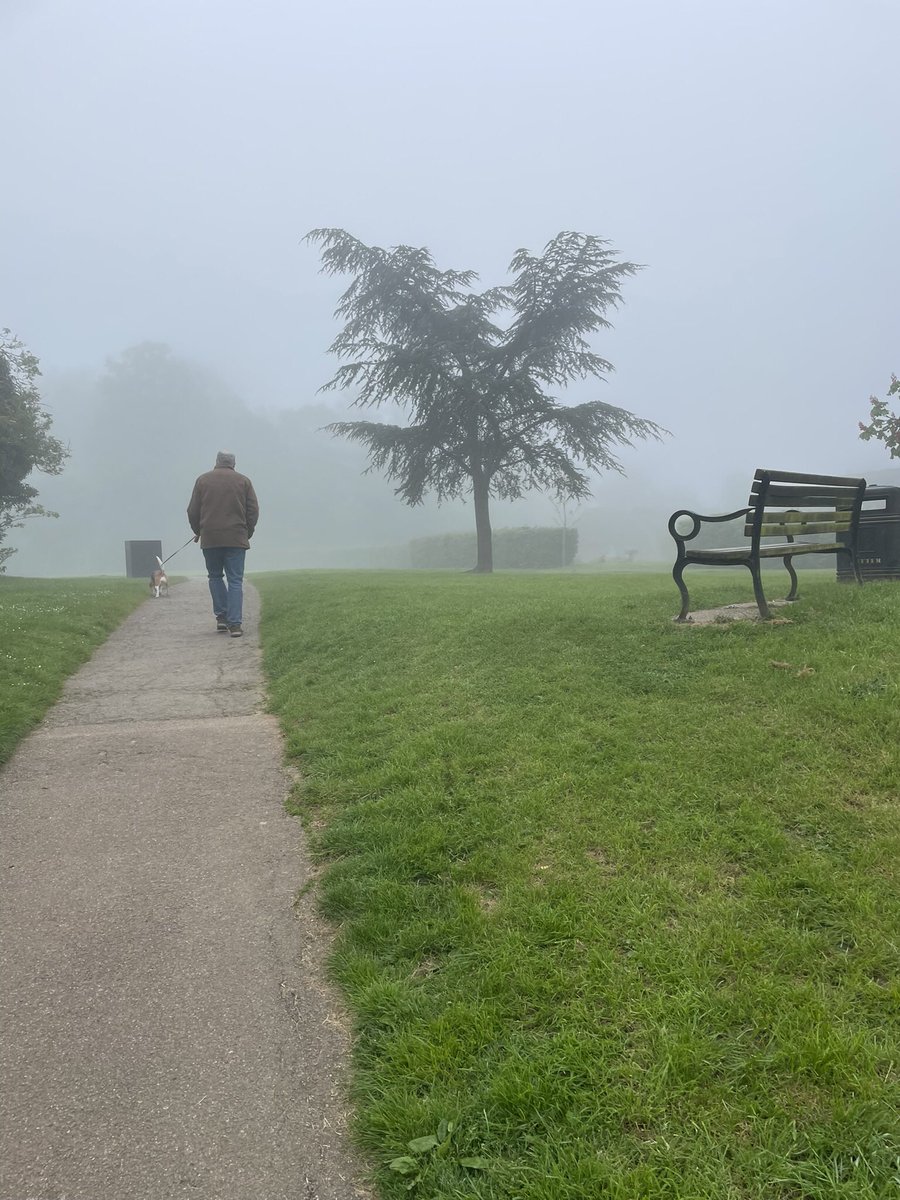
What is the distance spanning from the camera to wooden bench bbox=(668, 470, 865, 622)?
609cm

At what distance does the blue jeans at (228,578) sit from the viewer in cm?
931

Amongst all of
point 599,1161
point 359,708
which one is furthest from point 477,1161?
point 359,708

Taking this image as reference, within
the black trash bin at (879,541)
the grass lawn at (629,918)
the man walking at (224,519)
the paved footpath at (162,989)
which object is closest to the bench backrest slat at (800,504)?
the grass lawn at (629,918)

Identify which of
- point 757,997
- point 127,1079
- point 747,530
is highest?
point 747,530

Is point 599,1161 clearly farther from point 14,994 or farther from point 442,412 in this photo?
point 442,412

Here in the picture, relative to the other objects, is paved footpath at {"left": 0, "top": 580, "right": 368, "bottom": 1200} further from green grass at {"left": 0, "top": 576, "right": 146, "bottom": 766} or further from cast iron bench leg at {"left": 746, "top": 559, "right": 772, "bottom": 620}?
cast iron bench leg at {"left": 746, "top": 559, "right": 772, "bottom": 620}

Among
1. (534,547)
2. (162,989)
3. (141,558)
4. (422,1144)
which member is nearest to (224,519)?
(162,989)

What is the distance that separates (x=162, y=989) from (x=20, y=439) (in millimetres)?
23810

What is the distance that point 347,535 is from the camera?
104 m

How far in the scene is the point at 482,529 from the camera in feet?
76.2

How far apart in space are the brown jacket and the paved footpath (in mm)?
4531

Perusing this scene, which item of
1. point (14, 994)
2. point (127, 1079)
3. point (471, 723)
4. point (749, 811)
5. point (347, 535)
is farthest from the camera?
point (347, 535)

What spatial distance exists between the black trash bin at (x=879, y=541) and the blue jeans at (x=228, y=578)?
24.5ft

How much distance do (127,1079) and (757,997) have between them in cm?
188
